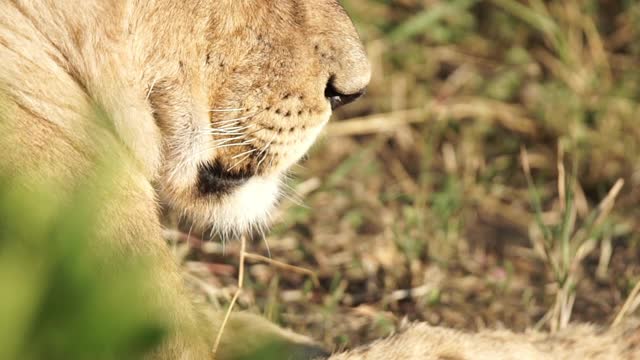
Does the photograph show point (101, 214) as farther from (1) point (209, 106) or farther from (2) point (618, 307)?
(2) point (618, 307)

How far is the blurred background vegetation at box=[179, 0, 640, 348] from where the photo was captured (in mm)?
2695

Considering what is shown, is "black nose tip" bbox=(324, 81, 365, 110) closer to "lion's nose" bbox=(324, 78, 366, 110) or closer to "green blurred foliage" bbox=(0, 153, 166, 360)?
"lion's nose" bbox=(324, 78, 366, 110)

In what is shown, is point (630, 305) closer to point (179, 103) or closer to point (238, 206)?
point (238, 206)

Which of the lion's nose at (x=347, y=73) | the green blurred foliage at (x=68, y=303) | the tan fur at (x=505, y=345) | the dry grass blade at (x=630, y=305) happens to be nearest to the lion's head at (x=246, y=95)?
the lion's nose at (x=347, y=73)

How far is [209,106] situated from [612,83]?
199 cm

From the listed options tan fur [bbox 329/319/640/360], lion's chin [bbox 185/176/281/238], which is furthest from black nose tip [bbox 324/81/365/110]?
tan fur [bbox 329/319/640/360]

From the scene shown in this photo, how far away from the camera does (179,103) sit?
6.49ft

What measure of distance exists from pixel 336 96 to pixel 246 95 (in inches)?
6.8

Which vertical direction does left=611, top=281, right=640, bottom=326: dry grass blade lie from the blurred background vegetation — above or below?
above

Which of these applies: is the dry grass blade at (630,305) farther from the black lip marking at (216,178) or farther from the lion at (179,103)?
the black lip marking at (216,178)

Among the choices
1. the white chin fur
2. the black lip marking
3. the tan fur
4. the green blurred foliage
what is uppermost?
the green blurred foliage

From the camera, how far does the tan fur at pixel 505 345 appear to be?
195cm

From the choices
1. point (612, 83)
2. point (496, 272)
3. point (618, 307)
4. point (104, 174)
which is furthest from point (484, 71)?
point (104, 174)

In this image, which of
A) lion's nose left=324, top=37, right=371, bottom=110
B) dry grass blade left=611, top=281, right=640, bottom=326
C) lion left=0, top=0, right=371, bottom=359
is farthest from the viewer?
dry grass blade left=611, top=281, right=640, bottom=326
